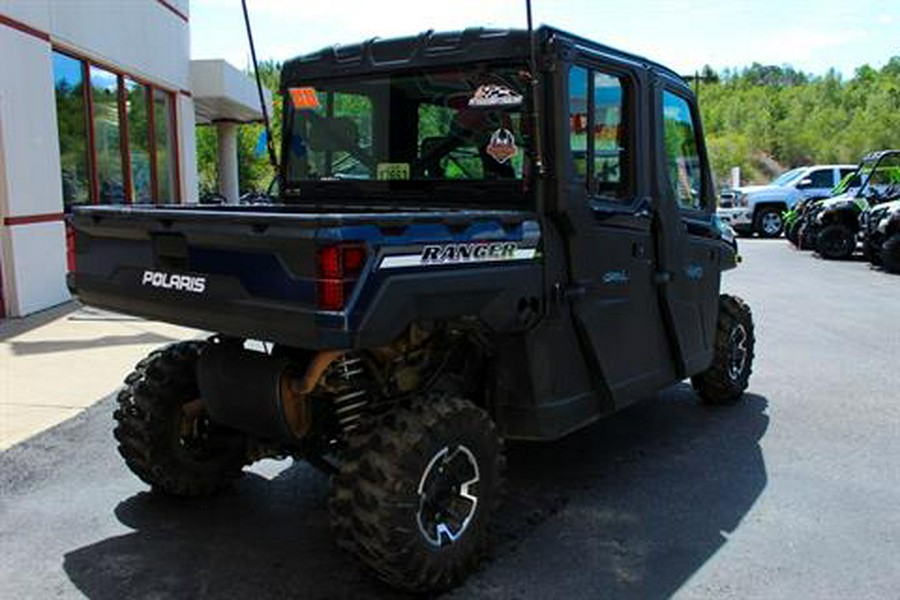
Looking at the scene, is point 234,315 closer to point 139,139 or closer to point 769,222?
point 139,139

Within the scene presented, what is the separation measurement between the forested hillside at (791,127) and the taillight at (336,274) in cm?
3257

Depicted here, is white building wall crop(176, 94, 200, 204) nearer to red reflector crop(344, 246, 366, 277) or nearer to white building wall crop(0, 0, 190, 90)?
white building wall crop(0, 0, 190, 90)

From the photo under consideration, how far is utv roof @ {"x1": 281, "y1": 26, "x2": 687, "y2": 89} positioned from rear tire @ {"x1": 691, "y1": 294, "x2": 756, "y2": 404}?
1.83 metres

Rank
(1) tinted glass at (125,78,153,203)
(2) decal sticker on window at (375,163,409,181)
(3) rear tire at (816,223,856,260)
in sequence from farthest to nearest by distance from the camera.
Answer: (3) rear tire at (816,223,856,260)
(1) tinted glass at (125,78,153,203)
(2) decal sticker on window at (375,163,409,181)

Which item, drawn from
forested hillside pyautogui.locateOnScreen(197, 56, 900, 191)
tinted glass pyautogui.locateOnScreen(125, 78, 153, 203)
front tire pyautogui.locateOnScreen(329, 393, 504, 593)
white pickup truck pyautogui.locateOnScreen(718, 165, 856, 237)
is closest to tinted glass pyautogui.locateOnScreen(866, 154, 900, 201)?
white pickup truck pyautogui.locateOnScreen(718, 165, 856, 237)

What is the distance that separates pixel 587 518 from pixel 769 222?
20888 mm

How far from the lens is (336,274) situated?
3.06m

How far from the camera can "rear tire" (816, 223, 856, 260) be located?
1733 centimetres

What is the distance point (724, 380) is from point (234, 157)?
22.2m

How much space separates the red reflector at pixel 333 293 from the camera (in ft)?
10.1

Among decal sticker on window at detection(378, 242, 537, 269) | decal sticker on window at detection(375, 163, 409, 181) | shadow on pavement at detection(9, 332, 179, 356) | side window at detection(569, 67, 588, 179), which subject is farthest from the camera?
shadow on pavement at detection(9, 332, 179, 356)

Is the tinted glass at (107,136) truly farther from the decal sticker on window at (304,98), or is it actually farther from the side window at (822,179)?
the side window at (822,179)

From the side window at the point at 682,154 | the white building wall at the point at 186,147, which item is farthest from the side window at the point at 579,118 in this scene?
the white building wall at the point at 186,147

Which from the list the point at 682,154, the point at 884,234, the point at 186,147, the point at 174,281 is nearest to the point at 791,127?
the point at 884,234
